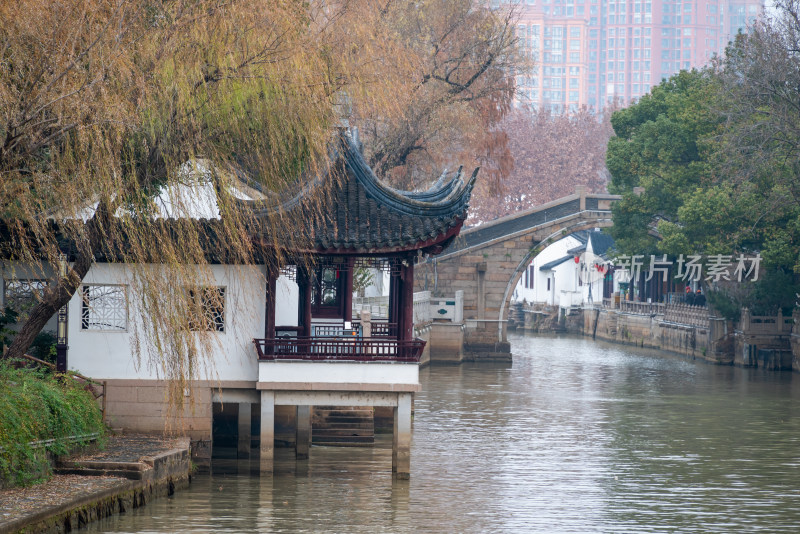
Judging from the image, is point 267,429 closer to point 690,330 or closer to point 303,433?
point 303,433

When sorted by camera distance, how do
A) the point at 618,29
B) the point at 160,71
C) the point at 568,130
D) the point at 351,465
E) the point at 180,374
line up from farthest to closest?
the point at 618,29, the point at 568,130, the point at 351,465, the point at 180,374, the point at 160,71

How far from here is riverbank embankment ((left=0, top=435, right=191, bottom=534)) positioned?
13.0 metres

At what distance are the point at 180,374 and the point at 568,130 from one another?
6259cm

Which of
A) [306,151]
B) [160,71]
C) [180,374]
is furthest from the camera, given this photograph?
[306,151]

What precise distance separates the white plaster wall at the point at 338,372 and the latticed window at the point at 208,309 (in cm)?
101

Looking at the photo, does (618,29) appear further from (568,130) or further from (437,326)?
(437,326)

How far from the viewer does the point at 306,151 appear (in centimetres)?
1639

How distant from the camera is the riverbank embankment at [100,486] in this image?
1297cm

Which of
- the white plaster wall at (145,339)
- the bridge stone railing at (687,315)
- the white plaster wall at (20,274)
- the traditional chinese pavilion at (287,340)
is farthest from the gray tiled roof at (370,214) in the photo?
the bridge stone railing at (687,315)

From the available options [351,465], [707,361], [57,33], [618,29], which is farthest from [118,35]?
[618,29]

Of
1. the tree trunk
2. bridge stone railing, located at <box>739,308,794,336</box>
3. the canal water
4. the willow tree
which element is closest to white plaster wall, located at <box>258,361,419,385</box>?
the canal water

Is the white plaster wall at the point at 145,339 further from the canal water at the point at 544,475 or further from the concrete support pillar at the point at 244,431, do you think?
the concrete support pillar at the point at 244,431

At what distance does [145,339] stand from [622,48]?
147 meters

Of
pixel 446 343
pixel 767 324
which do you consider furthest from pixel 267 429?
pixel 767 324
